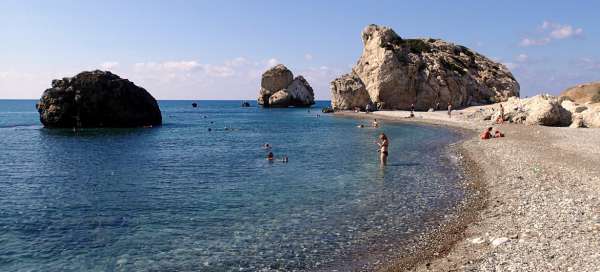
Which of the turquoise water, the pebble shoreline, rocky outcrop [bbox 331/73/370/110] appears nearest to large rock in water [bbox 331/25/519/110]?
rocky outcrop [bbox 331/73/370/110]

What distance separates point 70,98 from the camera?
68.7 meters

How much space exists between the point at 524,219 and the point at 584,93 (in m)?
80.4

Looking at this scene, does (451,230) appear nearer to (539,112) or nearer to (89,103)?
(539,112)

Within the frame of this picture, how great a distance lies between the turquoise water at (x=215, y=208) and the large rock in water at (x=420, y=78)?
6100 centimetres

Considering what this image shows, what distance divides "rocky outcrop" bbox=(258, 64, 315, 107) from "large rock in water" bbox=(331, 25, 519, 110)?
43407mm

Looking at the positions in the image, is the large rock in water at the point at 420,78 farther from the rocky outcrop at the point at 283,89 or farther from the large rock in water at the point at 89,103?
the large rock in water at the point at 89,103

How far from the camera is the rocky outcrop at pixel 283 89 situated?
490 ft

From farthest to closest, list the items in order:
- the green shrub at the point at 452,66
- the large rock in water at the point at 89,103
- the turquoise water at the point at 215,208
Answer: the green shrub at the point at 452,66, the large rock in water at the point at 89,103, the turquoise water at the point at 215,208

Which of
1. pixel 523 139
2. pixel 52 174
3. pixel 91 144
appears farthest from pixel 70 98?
pixel 523 139

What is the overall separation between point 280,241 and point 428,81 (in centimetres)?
8731

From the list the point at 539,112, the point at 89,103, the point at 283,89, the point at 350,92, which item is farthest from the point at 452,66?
the point at 89,103

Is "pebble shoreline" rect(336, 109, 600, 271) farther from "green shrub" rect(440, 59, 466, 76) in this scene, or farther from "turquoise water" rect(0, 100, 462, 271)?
"green shrub" rect(440, 59, 466, 76)

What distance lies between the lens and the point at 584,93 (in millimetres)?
82312

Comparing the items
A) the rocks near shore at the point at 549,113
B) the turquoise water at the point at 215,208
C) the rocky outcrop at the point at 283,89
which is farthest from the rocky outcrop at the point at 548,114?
the rocky outcrop at the point at 283,89
